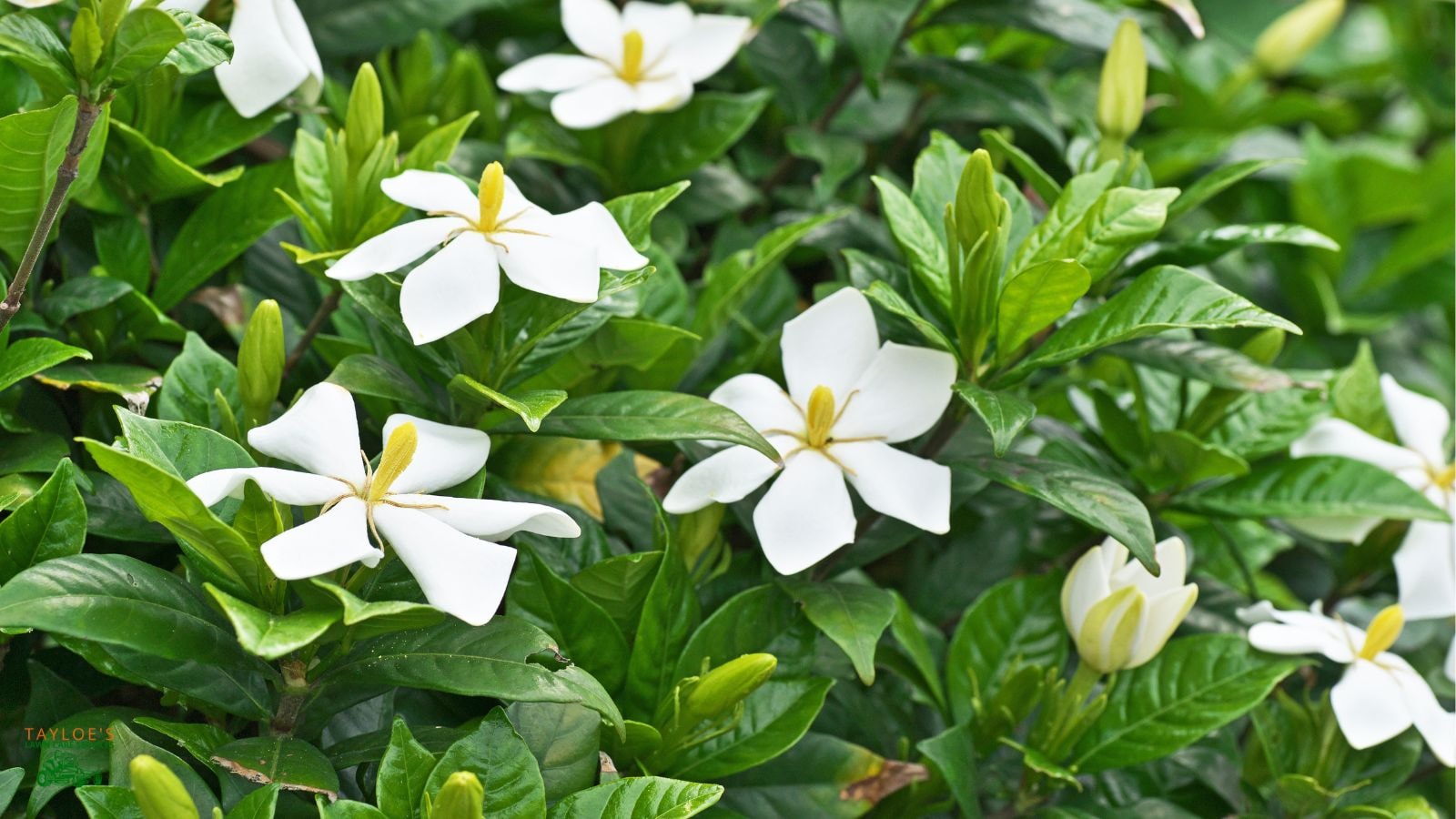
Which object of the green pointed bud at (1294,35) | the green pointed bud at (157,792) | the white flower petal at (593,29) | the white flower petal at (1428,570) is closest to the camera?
the green pointed bud at (157,792)

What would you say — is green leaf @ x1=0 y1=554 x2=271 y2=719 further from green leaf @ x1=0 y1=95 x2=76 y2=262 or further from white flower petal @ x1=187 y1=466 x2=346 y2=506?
green leaf @ x1=0 y1=95 x2=76 y2=262

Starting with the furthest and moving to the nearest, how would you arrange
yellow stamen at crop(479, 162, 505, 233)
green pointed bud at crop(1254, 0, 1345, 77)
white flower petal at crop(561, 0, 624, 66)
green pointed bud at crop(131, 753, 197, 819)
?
green pointed bud at crop(1254, 0, 1345, 77) < white flower petal at crop(561, 0, 624, 66) < yellow stamen at crop(479, 162, 505, 233) < green pointed bud at crop(131, 753, 197, 819)

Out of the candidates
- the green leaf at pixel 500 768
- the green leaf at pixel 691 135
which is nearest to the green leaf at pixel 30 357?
the green leaf at pixel 500 768

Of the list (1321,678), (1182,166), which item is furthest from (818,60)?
(1321,678)

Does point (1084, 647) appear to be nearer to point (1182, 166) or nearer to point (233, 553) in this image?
point (233, 553)

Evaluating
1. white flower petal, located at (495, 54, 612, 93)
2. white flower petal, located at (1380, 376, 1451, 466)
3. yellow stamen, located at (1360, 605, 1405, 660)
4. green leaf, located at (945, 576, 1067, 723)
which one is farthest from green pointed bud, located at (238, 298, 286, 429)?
white flower petal, located at (1380, 376, 1451, 466)

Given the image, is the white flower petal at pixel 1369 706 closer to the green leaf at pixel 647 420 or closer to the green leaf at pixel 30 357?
the green leaf at pixel 647 420
